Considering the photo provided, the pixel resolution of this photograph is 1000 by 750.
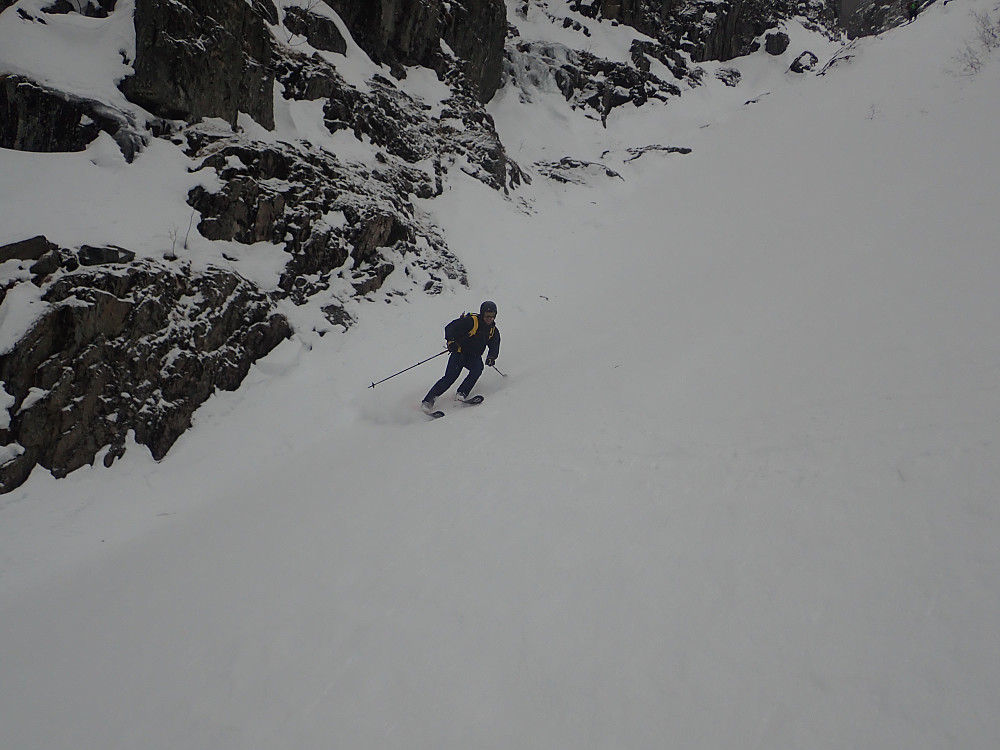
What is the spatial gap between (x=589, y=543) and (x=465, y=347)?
16.0 ft

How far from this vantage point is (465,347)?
26.0 feet

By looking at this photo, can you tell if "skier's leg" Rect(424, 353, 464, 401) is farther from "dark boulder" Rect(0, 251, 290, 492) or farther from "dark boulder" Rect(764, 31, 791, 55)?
"dark boulder" Rect(764, 31, 791, 55)

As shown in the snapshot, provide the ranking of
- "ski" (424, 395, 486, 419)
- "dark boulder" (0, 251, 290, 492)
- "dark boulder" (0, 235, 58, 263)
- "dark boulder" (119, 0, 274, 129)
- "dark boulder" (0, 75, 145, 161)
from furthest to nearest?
"dark boulder" (119, 0, 274, 129)
"dark boulder" (0, 75, 145, 161)
"ski" (424, 395, 486, 419)
"dark boulder" (0, 235, 58, 263)
"dark boulder" (0, 251, 290, 492)

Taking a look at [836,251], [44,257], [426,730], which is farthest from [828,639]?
[44,257]

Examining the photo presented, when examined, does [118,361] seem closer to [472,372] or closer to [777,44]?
[472,372]

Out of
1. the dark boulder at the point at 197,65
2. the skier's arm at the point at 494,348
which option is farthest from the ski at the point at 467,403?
the dark boulder at the point at 197,65

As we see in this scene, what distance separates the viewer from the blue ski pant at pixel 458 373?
783 centimetres

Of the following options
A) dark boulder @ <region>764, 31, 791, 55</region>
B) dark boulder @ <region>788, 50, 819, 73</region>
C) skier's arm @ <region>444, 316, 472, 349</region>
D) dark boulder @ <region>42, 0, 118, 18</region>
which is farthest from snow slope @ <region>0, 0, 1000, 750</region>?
dark boulder @ <region>764, 31, 791, 55</region>

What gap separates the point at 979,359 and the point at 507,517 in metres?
4.56

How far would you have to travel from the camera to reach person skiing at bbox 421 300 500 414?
25.6 ft

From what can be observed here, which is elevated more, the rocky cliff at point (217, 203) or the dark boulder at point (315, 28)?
the dark boulder at point (315, 28)

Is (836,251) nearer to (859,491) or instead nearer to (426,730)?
(859,491)

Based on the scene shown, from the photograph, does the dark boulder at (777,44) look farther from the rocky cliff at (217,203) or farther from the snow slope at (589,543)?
the snow slope at (589,543)

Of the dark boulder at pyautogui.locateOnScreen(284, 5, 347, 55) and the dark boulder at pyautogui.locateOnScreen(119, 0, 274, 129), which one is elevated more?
the dark boulder at pyautogui.locateOnScreen(284, 5, 347, 55)
